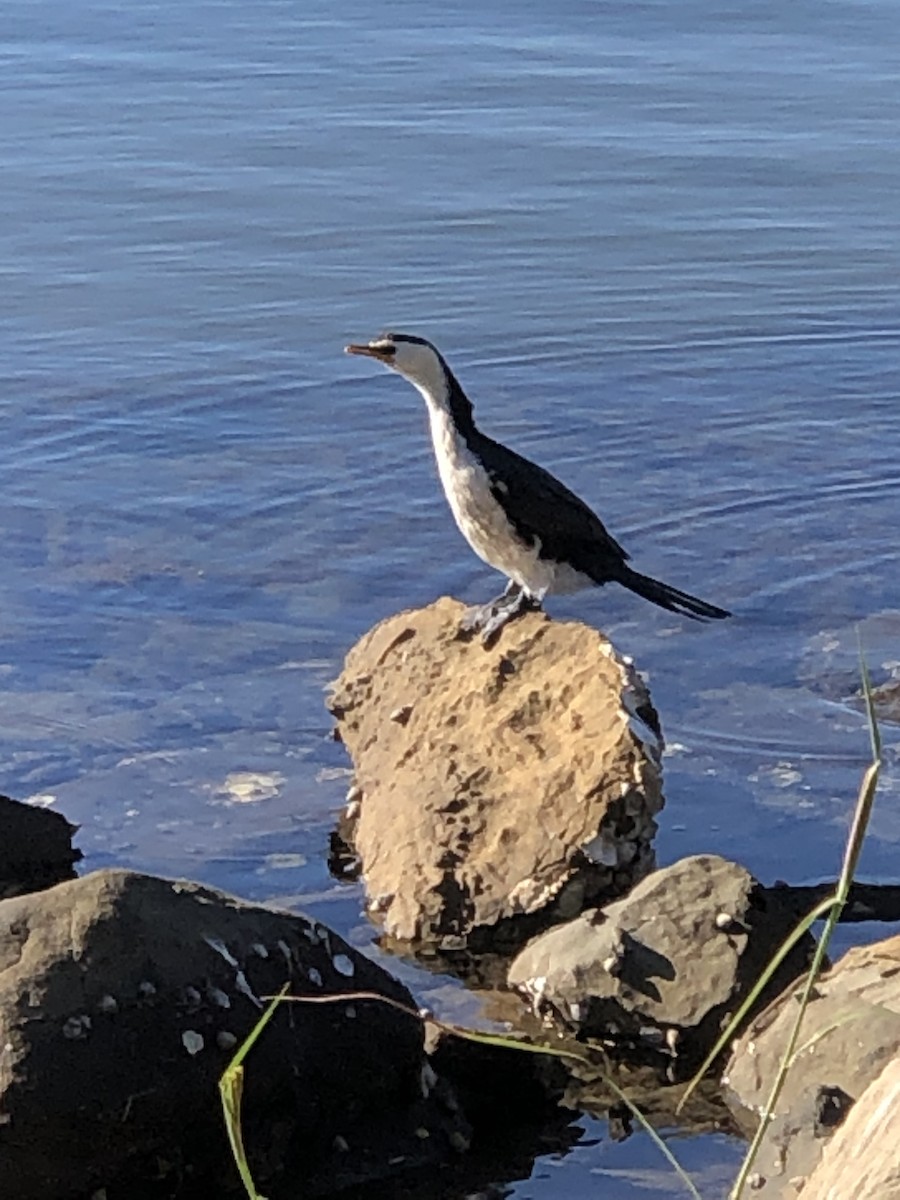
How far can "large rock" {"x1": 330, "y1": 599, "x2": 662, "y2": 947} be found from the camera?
6.67 metres

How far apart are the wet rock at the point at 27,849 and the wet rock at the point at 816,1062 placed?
2297 millimetres

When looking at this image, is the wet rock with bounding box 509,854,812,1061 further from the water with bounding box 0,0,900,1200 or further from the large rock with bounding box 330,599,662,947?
the large rock with bounding box 330,599,662,947

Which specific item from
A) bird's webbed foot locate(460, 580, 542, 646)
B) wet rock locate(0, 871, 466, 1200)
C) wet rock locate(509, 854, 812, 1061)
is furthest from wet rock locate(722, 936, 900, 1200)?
bird's webbed foot locate(460, 580, 542, 646)

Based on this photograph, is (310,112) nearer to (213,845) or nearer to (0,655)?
(0,655)

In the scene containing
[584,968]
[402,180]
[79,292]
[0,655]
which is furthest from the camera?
[402,180]

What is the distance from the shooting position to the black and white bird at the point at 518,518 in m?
8.02

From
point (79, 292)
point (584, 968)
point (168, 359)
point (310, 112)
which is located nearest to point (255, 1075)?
point (584, 968)

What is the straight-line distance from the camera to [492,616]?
7.62 metres

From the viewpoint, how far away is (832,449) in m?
11.6

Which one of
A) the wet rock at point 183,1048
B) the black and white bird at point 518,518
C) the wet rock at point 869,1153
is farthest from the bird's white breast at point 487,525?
the wet rock at point 869,1153

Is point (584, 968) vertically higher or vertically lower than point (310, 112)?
lower

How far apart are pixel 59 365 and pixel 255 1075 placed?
7789 millimetres

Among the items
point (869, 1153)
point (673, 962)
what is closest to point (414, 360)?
point (673, 962)

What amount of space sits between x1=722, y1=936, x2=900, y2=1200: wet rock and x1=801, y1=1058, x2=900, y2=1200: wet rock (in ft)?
4.98
